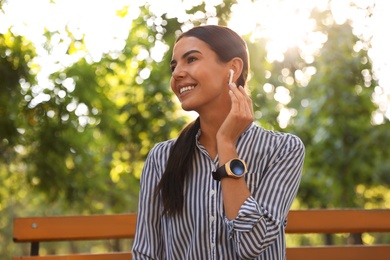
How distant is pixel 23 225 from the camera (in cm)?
423

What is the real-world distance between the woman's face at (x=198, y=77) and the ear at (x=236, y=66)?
0.11 feet

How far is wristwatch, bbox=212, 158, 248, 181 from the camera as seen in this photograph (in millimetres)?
3032

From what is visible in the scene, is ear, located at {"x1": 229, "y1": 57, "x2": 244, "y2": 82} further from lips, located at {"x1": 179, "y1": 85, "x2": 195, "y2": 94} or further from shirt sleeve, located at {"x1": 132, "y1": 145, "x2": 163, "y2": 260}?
shirt sleeve, located at {"x1": 132, "y1": 145, "x2": 163, "y2": 260}

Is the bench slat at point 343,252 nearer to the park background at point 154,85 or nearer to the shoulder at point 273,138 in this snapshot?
the shoulder at point 273,138

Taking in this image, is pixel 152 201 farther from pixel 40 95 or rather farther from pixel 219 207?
pixel 40 95

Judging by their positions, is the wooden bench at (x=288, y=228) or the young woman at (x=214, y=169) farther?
the wooden bench at (x=288, y=228)

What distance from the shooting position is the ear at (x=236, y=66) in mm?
3320

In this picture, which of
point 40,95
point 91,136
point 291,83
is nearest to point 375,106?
point 291,83

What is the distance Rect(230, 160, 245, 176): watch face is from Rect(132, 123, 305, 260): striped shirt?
13 cm

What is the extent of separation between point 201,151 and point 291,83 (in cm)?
1231

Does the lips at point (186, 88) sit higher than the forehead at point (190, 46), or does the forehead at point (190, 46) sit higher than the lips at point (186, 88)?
the forehead at point (190, 46)

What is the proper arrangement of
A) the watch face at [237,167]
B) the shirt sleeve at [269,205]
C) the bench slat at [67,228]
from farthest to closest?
the bench slat at [67,228]
the watch face at [237,167]
the shirt sleeve at [269,205]

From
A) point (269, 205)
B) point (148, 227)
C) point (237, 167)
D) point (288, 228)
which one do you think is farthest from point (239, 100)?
point (288, 228)

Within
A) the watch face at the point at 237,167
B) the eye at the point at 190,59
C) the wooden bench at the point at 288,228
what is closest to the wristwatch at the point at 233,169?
the watch face at the point at 237,167
